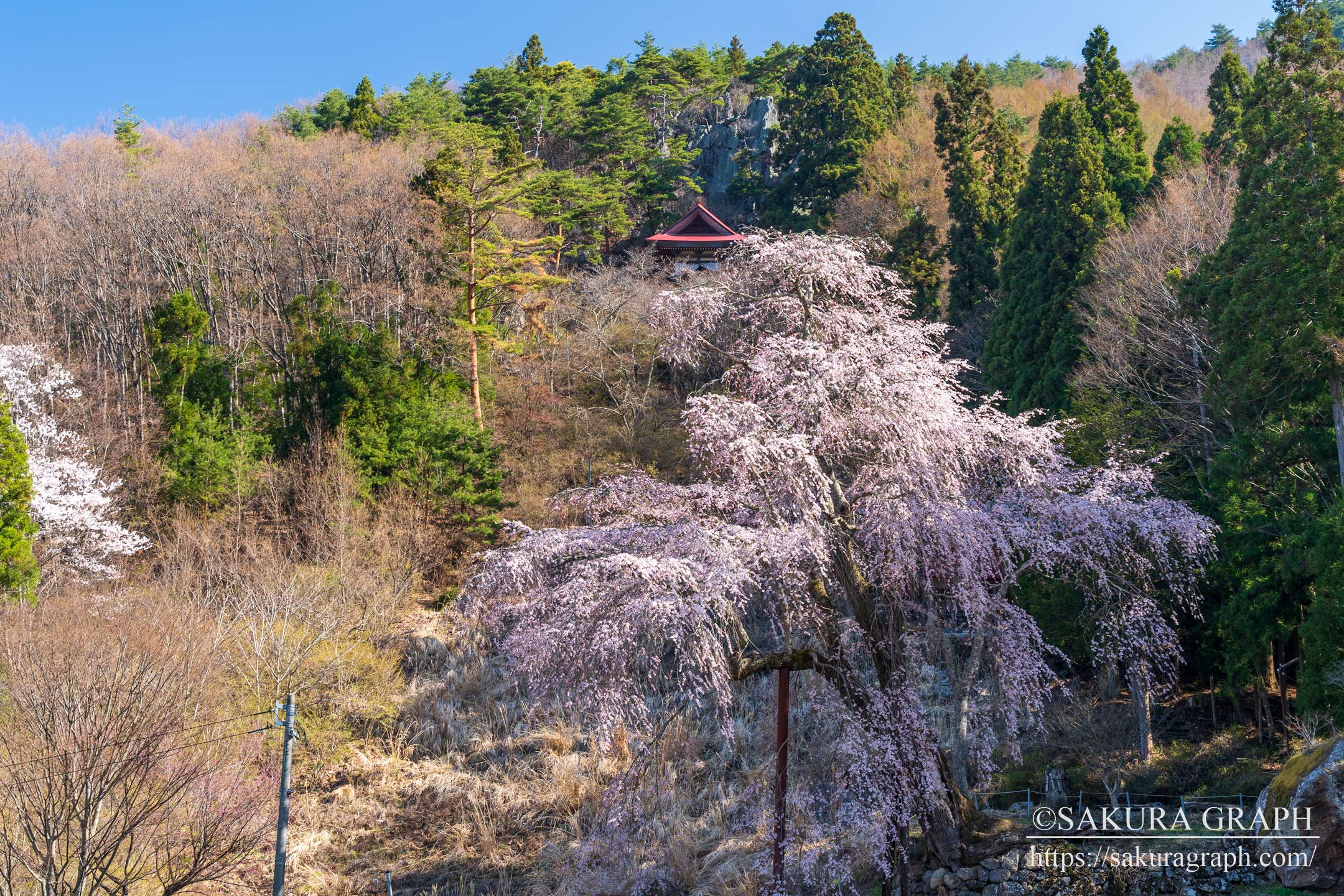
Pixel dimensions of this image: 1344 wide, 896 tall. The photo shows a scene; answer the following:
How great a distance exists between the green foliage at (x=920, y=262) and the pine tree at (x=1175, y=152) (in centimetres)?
548

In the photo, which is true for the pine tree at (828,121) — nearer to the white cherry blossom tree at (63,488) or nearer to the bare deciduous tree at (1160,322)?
the bare deciduous tree at (1160,322)

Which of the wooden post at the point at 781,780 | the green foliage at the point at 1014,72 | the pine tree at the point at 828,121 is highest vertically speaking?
the green foliage at the point at 1014,72

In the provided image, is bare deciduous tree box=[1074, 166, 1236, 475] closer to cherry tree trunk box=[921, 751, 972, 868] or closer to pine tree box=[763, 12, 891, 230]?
cherry tree trunk box=[921, 751, 972, 868]

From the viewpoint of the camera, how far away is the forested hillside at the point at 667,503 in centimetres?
798

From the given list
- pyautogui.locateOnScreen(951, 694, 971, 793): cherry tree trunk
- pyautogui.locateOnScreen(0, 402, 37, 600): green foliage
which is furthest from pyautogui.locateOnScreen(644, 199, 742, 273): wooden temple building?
pyautogui.locateOnScreen(951, 694, 971, 793): cherry tree trunk

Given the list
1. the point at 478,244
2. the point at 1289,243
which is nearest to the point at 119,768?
the point at 1289,243

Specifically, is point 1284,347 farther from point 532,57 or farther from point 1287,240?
point 532,57

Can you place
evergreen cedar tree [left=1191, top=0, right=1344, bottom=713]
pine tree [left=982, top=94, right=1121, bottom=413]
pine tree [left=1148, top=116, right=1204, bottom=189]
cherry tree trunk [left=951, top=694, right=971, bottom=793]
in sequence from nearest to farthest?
cherry tree trunk [left=951, top=694, right=971, bottom=793] → evergreen cedar tree [left=1191, top=0, right=1344, bottom=713] → pine tree [left=982, top=94, right=1121, bottom=413] → pine tree [left=1148, top=116, right=1204, bottom=189]

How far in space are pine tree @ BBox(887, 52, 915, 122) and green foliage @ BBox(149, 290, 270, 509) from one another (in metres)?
23.0

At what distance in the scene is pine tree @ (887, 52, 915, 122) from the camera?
1318 inches

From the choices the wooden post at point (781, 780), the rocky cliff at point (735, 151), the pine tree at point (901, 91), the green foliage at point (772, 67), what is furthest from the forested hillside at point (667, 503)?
the green foliage at point (772, 67)

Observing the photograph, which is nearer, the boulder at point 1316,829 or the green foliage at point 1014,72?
the boulder at point 1316,829

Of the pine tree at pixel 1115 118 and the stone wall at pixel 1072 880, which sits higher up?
the pine tree at pixel 1115 118

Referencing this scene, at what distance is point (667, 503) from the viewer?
8867 mm
